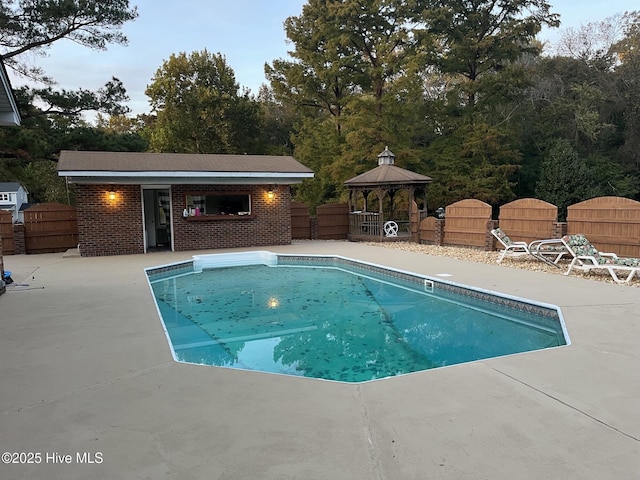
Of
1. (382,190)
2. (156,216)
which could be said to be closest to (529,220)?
(382,190)

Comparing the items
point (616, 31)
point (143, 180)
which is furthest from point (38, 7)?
point (616, 31)

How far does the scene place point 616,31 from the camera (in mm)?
24156

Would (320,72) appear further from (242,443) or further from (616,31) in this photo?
(242,443)

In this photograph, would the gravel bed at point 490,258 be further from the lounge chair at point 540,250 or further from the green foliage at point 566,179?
the green foliage at point 566,179

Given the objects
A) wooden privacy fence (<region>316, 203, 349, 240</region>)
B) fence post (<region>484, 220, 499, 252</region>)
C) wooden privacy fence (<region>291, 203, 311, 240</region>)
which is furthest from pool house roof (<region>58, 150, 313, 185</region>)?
fence post (<region>484, 220, 499, 252</region>)

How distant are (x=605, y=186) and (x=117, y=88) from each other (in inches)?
893

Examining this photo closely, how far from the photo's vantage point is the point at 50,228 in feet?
47.7

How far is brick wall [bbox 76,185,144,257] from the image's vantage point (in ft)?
43.0

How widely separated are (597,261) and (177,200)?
11.9 meters

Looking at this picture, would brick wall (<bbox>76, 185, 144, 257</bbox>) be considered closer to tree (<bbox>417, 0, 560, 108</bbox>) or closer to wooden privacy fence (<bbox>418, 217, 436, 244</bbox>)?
wooden privacy fence (<bbox>418, 217, 436, 244</bbox>)

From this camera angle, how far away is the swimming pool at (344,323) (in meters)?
5.27

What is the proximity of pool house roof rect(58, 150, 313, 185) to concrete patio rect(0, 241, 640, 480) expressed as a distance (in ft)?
27.9

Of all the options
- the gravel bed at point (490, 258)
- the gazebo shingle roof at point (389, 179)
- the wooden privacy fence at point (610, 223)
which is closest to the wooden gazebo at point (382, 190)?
the gazebo shingle roof at point (389, 179)

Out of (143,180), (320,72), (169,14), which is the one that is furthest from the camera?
(320,72)
